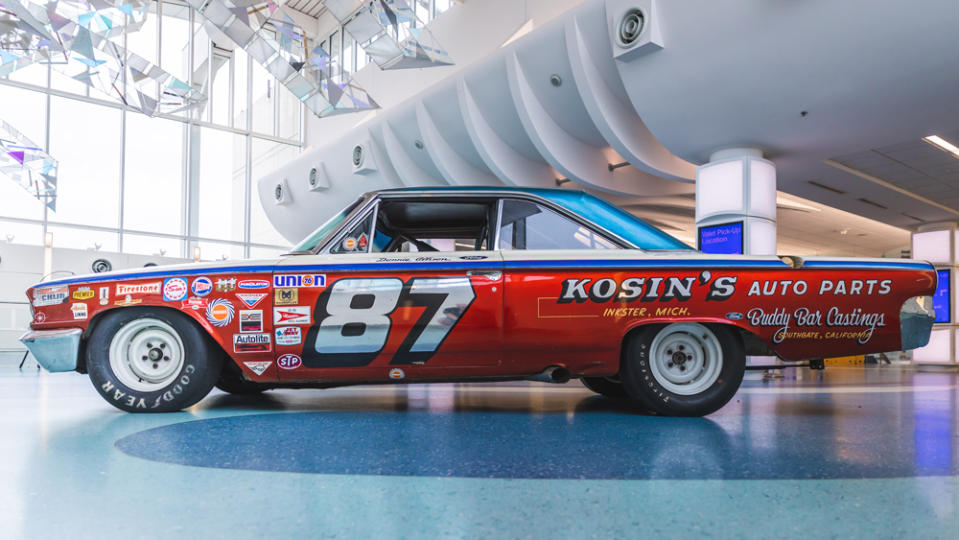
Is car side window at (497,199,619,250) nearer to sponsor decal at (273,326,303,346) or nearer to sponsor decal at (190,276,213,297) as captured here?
sponsor decal at (273,326,303,346)

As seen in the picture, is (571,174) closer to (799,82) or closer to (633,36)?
(633,36)

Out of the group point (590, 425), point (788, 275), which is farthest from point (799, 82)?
point (590, 425)

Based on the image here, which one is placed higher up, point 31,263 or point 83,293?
point 31,263

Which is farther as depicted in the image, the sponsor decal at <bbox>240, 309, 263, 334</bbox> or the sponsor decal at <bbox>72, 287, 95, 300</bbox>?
the sponsor decal at <bbox>72, 287, 95, 300</bbox>

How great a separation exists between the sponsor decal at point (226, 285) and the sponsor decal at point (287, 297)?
281 mm

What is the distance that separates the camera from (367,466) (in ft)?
7.44

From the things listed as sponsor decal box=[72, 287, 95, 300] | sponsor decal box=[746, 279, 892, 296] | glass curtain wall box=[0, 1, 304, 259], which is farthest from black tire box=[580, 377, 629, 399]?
glass curtain wall box=[0, 1, 304, 259]

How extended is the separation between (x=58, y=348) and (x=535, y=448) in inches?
A: 116

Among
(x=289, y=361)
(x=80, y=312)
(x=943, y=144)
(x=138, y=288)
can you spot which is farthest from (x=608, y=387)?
(x=943, y=144)

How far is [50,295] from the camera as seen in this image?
384cm

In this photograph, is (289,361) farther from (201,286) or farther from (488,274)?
(488,274)

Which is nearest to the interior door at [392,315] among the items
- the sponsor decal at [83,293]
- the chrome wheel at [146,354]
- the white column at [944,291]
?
the chrome wheel at [146,354]

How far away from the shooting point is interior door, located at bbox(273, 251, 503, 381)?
3584 mm

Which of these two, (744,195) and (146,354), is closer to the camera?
(146,354)
